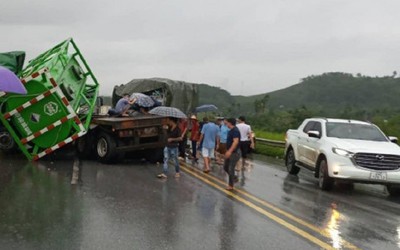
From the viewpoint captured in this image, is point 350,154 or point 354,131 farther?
point 354,131

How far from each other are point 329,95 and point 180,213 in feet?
264

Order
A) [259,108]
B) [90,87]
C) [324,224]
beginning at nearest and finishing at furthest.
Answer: [324,224], [90,87], [259,108]

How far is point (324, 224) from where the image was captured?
775 centimetres

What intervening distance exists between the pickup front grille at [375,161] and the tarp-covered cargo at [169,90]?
1026 centimetres

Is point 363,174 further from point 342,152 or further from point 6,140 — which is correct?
point 6,140

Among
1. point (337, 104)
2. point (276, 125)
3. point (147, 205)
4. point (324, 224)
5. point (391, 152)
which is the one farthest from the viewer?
point (337, 104)

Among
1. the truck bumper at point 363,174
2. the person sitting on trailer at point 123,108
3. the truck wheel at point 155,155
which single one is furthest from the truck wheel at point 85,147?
the truck bumper at point 363,174

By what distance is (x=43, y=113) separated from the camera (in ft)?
46.1

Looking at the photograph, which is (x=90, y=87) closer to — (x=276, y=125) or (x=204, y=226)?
(x=204, y=226)

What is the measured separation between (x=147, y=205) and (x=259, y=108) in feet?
185

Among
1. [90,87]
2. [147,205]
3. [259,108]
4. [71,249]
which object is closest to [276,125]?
[259,108]

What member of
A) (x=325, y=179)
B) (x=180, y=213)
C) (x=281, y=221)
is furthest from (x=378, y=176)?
(x=180, y=213)

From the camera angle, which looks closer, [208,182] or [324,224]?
[324,224]

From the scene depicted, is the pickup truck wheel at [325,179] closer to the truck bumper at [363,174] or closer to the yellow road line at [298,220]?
the truck bumper at [363,174]
